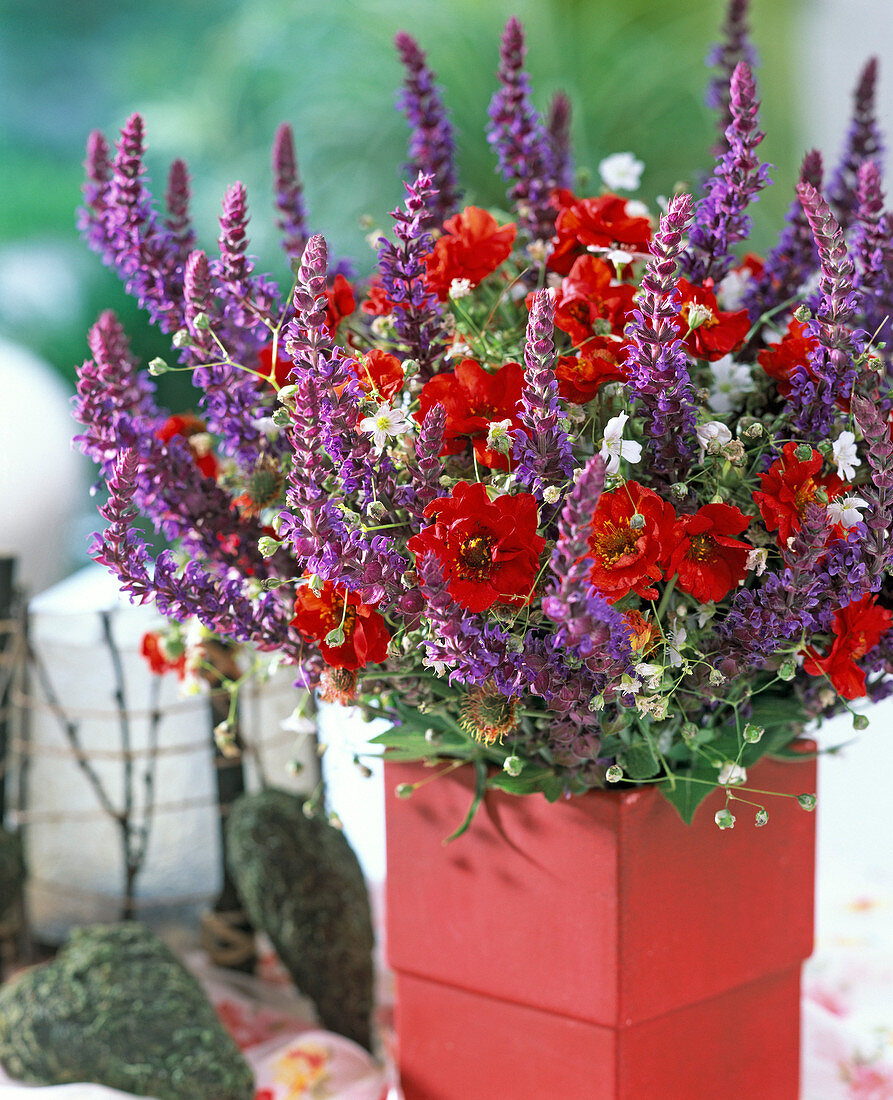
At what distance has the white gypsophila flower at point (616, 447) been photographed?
1.13 ft

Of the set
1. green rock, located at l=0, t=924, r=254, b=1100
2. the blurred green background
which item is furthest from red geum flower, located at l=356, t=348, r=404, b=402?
the blurred green background

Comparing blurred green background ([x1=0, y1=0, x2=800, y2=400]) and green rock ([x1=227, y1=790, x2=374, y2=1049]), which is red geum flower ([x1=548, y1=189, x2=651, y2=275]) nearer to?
green rock ([x1=227, y1=790, x2=374, y2=1049])

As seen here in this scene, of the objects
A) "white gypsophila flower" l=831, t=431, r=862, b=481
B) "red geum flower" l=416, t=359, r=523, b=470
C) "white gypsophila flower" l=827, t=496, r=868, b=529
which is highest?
"red geum flower" l=416, t=359, r=523, b=470

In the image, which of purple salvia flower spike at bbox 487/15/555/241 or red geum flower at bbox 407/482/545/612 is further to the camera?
purple salvia flower spike at bbox 487/15/555/241

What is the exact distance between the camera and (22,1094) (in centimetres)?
50

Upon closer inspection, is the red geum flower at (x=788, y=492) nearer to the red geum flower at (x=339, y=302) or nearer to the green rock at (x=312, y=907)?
the red geum flower at (x=339, y=302)

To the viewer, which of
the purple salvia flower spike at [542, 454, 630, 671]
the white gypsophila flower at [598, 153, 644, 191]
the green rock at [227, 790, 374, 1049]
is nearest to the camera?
the purple salvia flower spike at [542, 454, 630, 671]

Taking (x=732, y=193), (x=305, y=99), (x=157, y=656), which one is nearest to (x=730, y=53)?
(x=732, y=193)

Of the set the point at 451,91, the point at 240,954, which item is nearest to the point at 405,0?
the point at 451,91

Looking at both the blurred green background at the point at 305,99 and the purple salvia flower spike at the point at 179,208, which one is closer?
the purple salvia flower spike at the point at 179,208

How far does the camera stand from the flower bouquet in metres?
0.34

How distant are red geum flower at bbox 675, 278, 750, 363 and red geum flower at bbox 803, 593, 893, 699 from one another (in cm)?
10

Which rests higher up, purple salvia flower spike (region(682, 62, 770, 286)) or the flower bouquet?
purple salvia flower spike (region(682, 62, 770, 286))

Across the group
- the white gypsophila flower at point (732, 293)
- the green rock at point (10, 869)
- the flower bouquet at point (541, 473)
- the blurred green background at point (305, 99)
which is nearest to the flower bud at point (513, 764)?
the flower bouquet at point (541, 473)
